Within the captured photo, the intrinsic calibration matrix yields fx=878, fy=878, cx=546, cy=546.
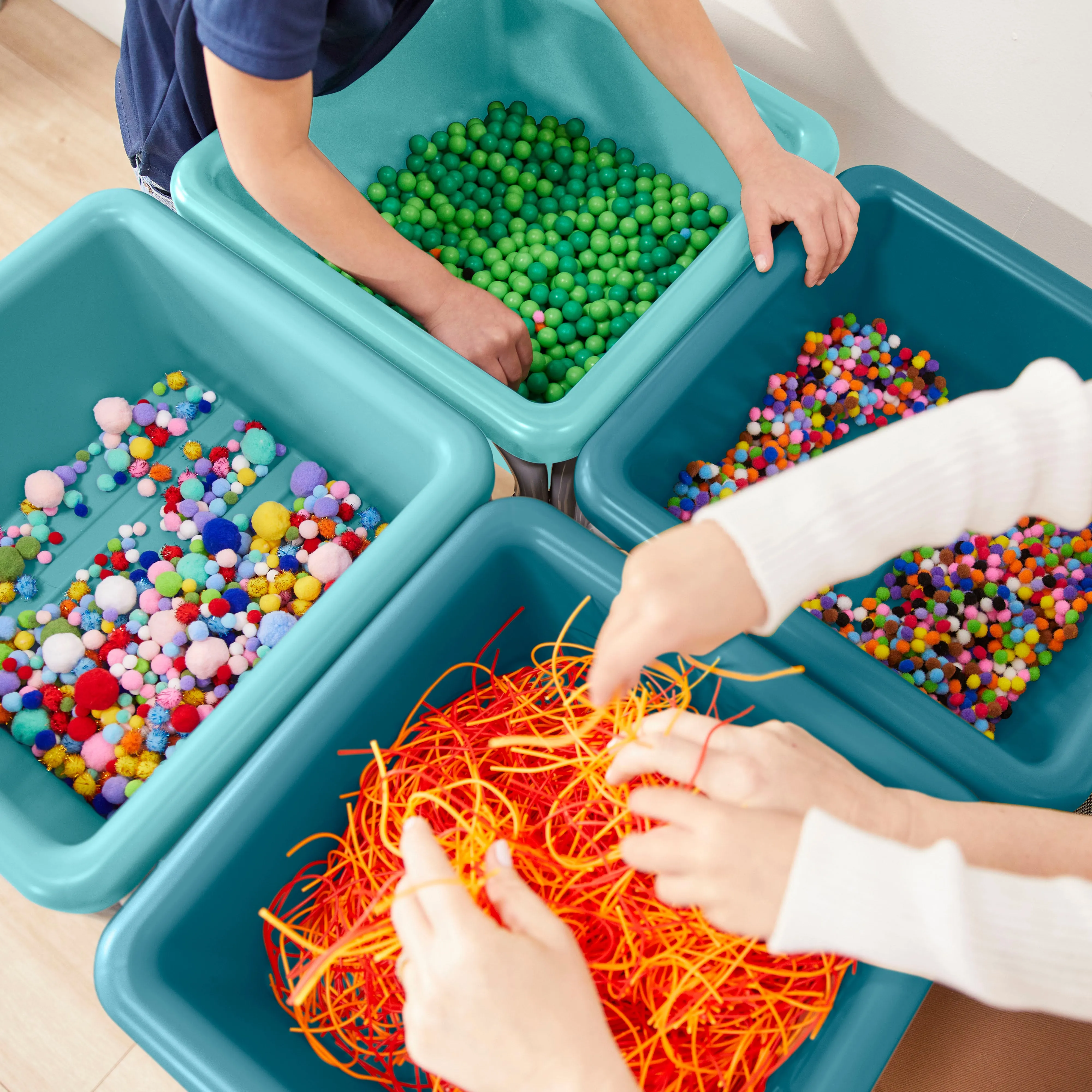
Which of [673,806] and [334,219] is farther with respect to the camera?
[334,219]

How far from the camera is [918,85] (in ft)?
3.12

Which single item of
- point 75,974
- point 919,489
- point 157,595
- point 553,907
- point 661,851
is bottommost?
point 75,974

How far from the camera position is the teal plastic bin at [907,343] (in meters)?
0.64

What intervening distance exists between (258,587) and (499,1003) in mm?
525

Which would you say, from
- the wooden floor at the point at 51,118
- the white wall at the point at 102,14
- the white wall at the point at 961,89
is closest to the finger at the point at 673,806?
the white wall at the point at 961,89

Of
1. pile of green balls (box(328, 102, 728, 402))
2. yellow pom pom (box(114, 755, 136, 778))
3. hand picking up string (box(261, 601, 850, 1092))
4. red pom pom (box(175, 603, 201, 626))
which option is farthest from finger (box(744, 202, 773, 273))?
yellow pom pom (box(114, 755, 136, 778))

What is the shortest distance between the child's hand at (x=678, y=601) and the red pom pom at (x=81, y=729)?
1.83ft

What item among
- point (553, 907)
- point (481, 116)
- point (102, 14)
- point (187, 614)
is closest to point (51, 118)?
point (102, 14)

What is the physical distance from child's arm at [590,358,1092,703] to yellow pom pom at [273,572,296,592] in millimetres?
467

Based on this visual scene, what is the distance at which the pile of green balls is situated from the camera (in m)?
0.96

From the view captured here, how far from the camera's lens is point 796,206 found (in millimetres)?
812

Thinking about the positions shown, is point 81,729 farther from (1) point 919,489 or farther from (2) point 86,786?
(1) point 919,489

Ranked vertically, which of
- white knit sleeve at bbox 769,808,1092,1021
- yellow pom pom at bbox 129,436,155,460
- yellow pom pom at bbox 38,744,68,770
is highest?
white knit sleeve at bbox 769,808,1092,1021

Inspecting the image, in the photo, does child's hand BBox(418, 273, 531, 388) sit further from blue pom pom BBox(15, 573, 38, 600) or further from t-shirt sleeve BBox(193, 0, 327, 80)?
blue pom pom BBox(15, 573, 38, 600)
